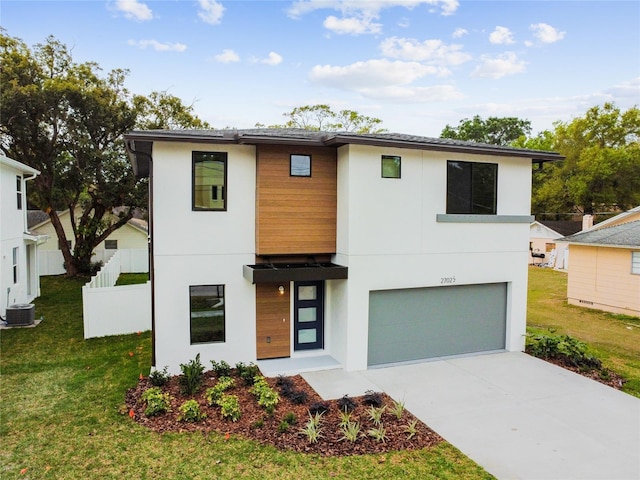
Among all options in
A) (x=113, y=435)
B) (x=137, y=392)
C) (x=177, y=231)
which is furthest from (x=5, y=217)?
(x=113, y=435)

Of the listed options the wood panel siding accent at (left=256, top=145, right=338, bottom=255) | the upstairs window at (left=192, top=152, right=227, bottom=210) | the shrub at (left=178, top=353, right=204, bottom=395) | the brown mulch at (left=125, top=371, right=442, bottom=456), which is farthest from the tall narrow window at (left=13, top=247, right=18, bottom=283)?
the wood panel siding accent at (left=256, top=145, right=338, bottom=255)

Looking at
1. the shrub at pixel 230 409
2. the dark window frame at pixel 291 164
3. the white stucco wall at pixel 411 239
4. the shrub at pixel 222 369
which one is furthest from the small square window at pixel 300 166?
the shrub at pixel 230 409

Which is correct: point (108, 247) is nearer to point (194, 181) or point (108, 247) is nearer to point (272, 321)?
point (194, 181)

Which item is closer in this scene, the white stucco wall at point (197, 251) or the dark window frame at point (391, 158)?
the white stucco wall at point (197, 251)

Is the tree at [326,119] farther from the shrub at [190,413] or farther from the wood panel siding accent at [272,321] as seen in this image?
the shrub at [190,413]

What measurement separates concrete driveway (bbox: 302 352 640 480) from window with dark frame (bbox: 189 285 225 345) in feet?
7.23

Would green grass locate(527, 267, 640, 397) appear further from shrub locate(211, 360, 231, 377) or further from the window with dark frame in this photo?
the window with dark frame

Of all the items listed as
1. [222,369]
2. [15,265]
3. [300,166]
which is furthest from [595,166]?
[15,265]

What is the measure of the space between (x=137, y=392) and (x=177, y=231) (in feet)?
10.6

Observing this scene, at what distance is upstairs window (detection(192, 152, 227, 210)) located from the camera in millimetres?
9102

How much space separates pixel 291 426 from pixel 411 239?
4974mm

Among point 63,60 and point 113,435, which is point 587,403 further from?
point 63,60

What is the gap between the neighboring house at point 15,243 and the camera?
1389 centimetres

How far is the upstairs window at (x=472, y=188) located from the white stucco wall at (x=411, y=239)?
0.60ft
